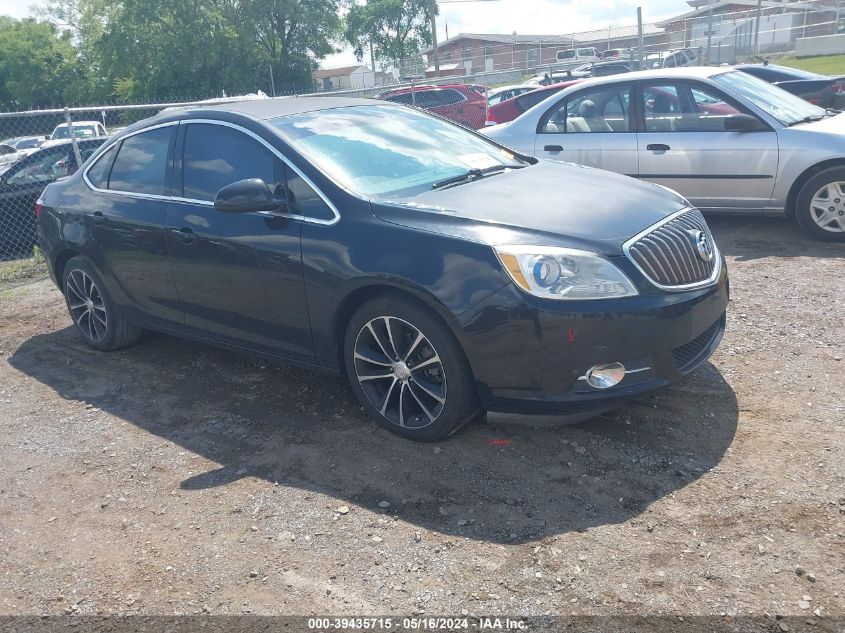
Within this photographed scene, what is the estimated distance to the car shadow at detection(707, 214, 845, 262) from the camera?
690 cm

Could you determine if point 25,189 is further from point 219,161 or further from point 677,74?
point 677,74

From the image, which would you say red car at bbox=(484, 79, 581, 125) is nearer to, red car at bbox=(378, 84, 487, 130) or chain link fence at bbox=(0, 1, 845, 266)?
chain link fence at bbox=(0, 1, 845, 266)

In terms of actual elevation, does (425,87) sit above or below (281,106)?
below

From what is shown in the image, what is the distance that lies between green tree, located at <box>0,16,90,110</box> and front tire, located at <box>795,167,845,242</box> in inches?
1976

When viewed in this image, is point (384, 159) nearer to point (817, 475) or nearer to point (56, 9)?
point (817, 475)

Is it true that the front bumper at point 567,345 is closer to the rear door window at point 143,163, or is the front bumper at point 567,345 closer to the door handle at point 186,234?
the door handle at point 186,234

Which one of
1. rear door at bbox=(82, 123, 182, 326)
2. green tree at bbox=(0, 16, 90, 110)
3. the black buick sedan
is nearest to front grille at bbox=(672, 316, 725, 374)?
the black buick sedan

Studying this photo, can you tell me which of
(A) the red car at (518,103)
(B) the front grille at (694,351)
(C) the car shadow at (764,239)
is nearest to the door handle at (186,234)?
(B) the front grille at (694,351)

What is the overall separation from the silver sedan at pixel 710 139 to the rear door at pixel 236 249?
4.51 metres

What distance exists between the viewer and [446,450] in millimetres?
4004

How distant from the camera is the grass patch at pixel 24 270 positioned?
8938 mm

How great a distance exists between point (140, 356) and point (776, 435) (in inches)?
174

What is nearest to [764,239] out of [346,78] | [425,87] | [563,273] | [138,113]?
[563,273]

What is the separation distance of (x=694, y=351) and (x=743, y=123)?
162 inches
